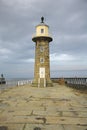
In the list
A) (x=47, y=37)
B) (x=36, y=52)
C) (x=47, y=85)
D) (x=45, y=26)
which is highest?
(x=45, y=26)

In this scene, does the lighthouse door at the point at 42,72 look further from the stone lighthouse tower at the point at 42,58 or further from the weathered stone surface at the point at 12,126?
the weathered stone surface at the point at 12,126

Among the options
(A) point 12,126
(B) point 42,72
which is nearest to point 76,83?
(B) point 42,72

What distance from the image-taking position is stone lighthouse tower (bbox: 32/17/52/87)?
26.7m

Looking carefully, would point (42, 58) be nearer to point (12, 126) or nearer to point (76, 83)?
point (76, 83)

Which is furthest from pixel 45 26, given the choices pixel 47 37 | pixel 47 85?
pixel 47 85

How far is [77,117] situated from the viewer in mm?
6910

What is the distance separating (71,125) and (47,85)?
20.8 m

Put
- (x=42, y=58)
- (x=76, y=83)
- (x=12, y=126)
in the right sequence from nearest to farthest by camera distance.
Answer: (x=12, y=126), (x=42, y=58), (x=76, y=83)

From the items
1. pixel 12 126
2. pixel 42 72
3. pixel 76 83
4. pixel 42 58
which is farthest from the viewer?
pixel 76 83

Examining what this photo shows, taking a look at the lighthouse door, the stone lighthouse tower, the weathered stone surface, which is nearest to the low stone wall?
the stone lighthouse tower

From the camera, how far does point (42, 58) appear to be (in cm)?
2681

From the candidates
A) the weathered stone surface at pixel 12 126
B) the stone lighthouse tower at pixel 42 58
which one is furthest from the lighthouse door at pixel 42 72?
the weathered stone surface at pixel 12 126

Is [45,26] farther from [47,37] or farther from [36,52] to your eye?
[36,52]

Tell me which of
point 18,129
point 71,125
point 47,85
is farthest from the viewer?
point 47,85
